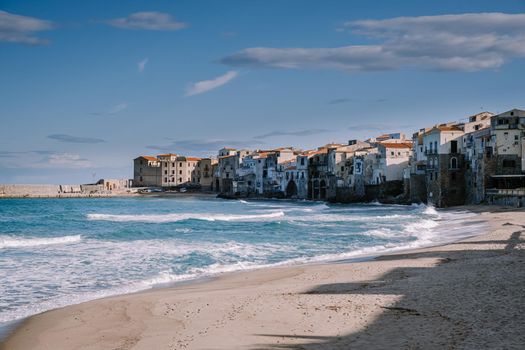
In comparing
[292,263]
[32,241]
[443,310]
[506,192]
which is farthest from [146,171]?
[443,310]

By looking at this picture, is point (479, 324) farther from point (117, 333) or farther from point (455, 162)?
point (455, 162)

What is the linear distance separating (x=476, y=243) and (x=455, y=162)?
37419 mm

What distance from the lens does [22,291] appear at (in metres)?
14.9

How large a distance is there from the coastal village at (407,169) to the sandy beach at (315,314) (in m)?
36.2

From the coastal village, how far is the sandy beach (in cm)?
3619

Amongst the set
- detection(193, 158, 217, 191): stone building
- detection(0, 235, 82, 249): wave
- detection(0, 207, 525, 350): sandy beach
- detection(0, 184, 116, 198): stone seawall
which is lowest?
detection(0, 235, 82, 249): wave

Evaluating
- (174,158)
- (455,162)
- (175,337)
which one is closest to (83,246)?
(175,337)

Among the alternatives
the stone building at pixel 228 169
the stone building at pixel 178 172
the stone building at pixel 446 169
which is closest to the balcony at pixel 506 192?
the stone building at pixel 446 169

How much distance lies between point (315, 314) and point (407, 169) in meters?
59.3

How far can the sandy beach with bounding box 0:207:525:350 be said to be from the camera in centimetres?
865

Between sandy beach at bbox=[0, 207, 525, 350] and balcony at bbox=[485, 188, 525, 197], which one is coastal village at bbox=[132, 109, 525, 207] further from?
sandy beach at bbox=[0, 207, 525, 350]

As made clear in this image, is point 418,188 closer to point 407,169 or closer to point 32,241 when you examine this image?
point 407,169

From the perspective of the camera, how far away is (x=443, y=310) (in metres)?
10.1

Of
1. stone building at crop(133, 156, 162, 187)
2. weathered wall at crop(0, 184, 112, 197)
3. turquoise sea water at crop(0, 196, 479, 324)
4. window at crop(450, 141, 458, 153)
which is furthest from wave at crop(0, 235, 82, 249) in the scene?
stone building at crop(133, 156, 162, 187)
